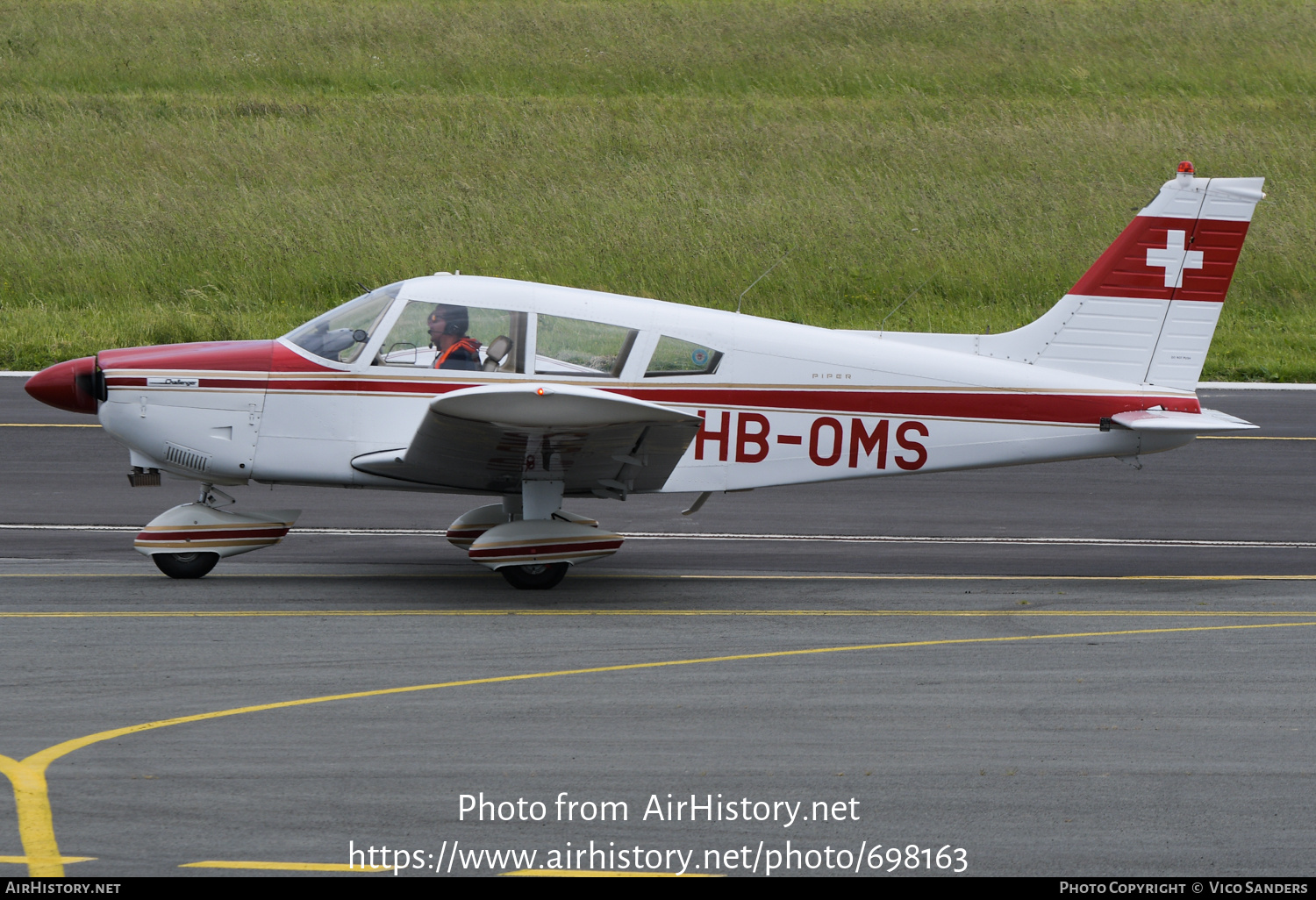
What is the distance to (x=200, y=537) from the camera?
9.56m

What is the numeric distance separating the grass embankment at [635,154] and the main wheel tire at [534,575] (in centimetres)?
1123

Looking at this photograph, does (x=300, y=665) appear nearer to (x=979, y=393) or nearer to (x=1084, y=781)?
(x=1084, y=781)

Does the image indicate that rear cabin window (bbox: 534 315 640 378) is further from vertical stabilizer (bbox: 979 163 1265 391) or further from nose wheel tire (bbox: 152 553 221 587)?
vertical stabilizer (bbox: 979 163 1265 391)

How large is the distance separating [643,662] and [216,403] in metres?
3.62

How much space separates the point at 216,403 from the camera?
9.49 m

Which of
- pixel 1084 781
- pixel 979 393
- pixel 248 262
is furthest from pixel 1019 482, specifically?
pixel 248 262

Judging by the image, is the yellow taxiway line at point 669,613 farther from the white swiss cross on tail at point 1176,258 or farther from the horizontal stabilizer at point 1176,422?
the white swiss cross on tail at point 1176,258

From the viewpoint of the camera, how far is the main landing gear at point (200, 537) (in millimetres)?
9547

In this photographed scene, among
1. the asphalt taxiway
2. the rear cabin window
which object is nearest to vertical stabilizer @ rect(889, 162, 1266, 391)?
the asphalt taxiway

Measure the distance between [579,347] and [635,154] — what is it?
19.8 meters

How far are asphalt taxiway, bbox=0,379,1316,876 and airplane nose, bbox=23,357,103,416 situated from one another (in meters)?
1.26

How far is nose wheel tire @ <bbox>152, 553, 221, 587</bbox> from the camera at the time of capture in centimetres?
964

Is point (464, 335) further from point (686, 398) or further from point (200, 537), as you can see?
point (200, 537)

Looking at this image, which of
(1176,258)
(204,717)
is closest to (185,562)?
(204,717)
